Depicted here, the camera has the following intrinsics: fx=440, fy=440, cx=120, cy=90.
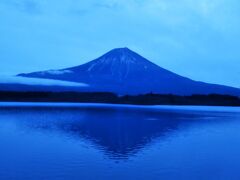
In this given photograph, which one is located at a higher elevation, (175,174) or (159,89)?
(159,89)

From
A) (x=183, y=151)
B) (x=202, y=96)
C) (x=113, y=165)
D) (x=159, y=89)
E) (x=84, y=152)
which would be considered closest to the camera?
(x=113, y=165)

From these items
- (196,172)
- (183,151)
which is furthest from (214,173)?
(183,151)

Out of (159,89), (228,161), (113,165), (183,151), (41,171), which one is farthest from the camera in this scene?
(159,89)

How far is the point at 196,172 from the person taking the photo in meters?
11.7

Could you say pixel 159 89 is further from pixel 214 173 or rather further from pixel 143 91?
pixel 214 173

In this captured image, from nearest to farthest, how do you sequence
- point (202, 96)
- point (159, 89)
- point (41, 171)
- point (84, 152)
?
point (41, 171)
point (84, 152)
point (202, 96)
point (159, 89)

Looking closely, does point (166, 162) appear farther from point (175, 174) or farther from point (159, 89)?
→ point (159, 89)

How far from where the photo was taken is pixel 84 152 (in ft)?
48.2

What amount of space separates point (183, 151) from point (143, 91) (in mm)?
114109

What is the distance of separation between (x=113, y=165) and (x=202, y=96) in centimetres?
9067

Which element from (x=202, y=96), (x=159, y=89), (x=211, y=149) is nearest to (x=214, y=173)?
(x=211, y=149)

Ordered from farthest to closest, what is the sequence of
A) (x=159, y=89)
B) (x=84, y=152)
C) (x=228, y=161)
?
(x=159, y=89)
(x=84, y=152)
(x=228, y=161)

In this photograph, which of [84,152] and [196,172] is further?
[84,152]

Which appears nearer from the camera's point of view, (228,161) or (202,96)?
(228,161)
